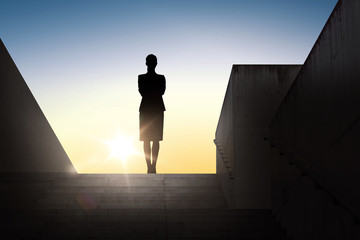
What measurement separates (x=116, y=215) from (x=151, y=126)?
400 centimetres

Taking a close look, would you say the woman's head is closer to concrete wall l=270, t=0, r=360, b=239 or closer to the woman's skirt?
the woman's skirt

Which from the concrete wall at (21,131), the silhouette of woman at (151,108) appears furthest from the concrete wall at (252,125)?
the concrete wall at (21,131)

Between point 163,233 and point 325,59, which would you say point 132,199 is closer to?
point 163,233

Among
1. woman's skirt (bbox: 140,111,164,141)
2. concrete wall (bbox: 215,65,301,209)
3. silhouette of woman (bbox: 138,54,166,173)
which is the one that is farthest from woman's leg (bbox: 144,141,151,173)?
concrete wall (bbox: 215,65,301,209)

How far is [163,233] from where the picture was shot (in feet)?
18.3

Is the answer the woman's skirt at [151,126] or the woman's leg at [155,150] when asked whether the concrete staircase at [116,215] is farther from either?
the woman's skirt at [151,126]

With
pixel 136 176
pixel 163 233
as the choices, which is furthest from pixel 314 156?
pixel 136 176

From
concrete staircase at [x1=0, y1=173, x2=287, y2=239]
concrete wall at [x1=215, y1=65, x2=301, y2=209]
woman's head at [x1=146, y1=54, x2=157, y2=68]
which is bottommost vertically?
concrete staircase at [x1=0, y1=173, x2=287, y2=239]

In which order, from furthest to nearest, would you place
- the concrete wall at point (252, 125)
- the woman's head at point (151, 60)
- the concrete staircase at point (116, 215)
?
the woman's head at point (151, 60) < the concrete wall at point (252, 125) < the concrete staircase at point (116, 215)

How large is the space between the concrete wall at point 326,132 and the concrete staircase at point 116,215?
0.65 meters

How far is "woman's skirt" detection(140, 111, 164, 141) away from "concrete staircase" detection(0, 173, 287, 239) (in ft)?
5.32

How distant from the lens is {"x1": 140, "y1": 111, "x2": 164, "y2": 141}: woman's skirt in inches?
388

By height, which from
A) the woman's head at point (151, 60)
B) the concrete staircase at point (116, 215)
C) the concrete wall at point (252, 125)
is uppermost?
the woman's head at point (151, 60)

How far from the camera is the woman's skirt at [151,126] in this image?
9867mm
